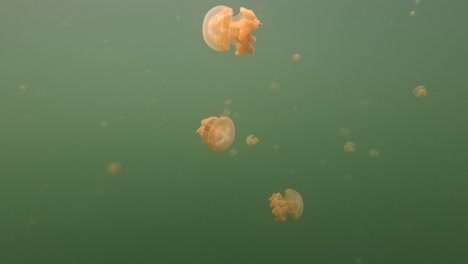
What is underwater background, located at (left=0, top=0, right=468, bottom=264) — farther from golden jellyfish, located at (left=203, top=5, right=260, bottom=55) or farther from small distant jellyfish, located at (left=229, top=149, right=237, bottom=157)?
golden jellyfish, located at (left=203, top=5, right=260, bottom=55)

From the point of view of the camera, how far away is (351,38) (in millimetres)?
4918

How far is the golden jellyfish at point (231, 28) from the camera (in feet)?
9.10

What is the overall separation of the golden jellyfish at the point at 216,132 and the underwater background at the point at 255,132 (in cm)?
119

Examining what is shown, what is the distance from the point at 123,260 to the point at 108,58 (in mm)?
2844

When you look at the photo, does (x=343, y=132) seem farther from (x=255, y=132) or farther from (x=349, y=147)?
(x=255, y=132)

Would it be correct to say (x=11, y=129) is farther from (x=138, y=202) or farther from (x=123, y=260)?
(x=123, y=260)

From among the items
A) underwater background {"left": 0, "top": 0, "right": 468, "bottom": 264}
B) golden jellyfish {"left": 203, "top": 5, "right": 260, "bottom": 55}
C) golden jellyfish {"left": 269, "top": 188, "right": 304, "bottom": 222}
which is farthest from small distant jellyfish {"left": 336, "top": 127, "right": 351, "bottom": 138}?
golden jellyfish {"left": 203, "top": 5, "right": 260, "bottom": 55}

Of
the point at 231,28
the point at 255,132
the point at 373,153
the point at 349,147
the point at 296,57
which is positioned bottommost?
the point at 373,153

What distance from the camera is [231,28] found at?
2.93m

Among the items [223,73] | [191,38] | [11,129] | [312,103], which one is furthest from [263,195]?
[11,129]

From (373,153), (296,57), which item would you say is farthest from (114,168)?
(373,153)

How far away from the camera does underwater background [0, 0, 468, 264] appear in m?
4.54

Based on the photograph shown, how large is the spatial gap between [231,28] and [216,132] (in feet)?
3.64

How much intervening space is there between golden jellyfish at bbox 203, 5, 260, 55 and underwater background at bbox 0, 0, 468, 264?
1.44m
